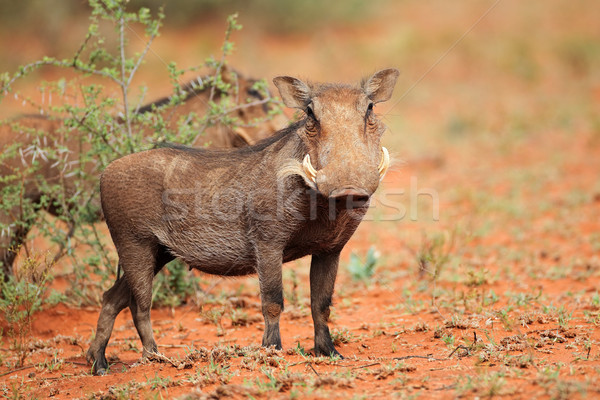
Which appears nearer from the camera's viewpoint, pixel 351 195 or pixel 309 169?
pixel 351 195

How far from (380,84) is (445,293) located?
2.39 m

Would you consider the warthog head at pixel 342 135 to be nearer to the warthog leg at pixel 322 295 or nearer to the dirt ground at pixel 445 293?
the dirt ground at pixel 445 293

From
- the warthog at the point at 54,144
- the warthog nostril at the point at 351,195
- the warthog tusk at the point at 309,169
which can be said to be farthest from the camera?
the warthog at the point at 54,144

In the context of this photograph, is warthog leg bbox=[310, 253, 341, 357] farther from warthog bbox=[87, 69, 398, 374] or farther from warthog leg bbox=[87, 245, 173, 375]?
warthog leg bbox=[87, 245, 173, 375]

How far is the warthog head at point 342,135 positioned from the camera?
148 inches

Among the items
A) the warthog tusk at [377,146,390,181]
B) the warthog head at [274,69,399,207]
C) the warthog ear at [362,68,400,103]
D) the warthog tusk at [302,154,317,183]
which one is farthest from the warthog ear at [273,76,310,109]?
the warthog tusk at [377,146,390,181]

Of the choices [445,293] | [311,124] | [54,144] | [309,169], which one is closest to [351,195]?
[309,169]

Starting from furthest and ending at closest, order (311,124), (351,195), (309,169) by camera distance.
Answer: (311,124)
(309,169)
(351,195)

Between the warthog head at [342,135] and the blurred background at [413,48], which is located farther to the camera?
the blurred background at [413,48]

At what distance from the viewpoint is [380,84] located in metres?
4.48

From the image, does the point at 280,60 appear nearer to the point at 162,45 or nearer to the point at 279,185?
the point at 162,45

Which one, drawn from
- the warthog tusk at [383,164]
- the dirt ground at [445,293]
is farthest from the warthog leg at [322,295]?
the warthog tusk at [383,164]

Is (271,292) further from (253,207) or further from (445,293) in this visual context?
(445,293)

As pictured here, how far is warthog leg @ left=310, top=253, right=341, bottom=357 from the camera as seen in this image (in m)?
4.41
